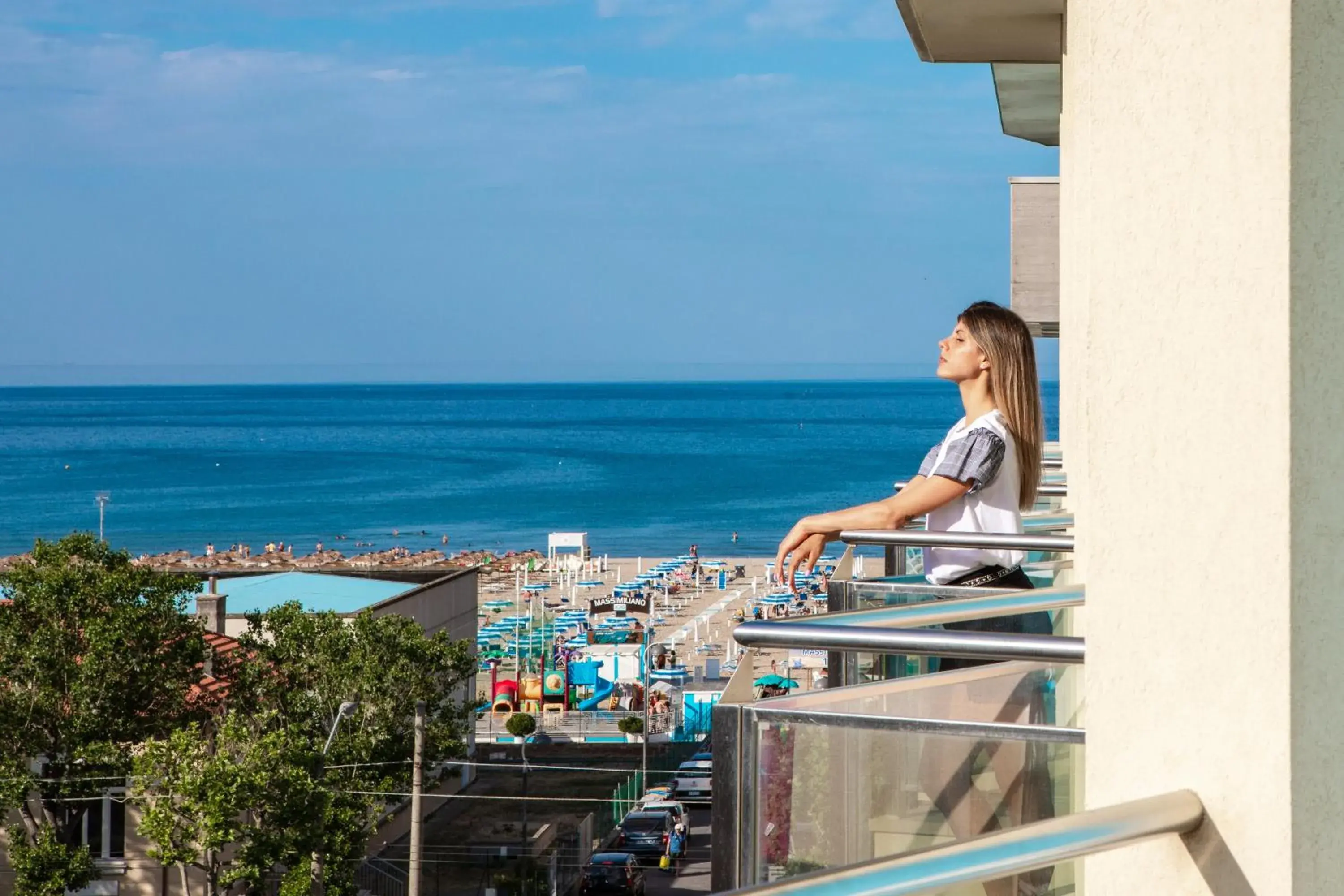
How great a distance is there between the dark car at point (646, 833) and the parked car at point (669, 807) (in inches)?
4.7

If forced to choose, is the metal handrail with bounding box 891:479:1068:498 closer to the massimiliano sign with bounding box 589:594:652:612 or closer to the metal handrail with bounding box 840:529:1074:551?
the metal handrail with bounding box 840:529:1074:551

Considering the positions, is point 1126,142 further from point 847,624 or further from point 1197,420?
point 847,624

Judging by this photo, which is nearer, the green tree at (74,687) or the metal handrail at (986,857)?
the metal handrail at (986,857)

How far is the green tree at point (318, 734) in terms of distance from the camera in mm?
18500

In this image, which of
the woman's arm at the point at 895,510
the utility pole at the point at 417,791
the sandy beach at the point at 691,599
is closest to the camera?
the woman's arm at the point at 895,510

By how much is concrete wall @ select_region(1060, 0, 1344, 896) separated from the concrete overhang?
4712mm

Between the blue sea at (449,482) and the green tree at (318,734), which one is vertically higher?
the blue sea at (449,482)

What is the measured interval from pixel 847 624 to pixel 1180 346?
0.89 metres

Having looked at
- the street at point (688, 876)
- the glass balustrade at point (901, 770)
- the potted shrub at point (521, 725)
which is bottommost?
the street at point (688, 876)

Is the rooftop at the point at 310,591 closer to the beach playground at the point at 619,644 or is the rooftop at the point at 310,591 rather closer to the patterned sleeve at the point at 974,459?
the beach playground at the point at 619,644

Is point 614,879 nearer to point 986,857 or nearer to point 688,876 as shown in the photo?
point 688,876

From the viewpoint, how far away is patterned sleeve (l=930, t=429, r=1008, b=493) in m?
3.96

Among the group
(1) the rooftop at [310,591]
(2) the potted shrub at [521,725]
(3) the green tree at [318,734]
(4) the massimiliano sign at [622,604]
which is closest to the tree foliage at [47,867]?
(3) the green tree at [318,734]

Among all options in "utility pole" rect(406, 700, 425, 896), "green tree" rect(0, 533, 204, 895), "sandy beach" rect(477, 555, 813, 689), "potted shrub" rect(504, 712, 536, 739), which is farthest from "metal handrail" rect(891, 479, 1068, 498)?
"sandy beach" rect(477, 555, 813, 689)
